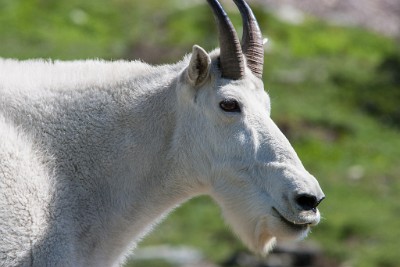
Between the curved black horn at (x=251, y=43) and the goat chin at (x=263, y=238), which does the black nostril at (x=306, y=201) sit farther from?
the curved black horn at (x=251, y=43)

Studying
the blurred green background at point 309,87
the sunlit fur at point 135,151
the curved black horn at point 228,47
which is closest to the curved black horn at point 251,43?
the sunlit fur at point 135,151

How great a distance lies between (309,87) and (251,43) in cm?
2234

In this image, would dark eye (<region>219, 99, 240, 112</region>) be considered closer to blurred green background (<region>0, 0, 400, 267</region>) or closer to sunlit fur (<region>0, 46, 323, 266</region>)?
sunlit fur (<region>0, 46, 323, 266</region>)

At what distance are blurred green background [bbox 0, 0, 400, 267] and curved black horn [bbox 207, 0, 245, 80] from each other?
12.8 meters

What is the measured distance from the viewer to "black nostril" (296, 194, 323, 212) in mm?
9883

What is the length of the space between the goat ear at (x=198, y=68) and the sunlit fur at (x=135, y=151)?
11mm

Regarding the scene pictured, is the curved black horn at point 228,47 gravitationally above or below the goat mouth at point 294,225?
above

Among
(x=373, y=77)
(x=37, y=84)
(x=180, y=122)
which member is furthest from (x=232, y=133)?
(x=373, y=77)

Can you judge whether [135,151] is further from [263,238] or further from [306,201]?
[306,201]

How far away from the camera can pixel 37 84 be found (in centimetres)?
1045

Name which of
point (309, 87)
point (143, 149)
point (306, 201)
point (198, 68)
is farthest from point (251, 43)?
point (309, 87)

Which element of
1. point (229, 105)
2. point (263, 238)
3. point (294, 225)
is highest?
point (229, 105)

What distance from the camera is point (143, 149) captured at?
1048 centimetres

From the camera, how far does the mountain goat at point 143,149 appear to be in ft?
33.0
